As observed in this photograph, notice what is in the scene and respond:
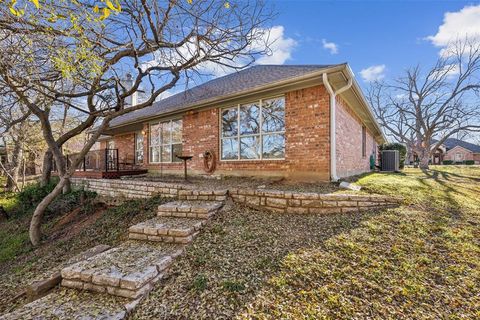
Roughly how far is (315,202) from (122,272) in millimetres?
3178

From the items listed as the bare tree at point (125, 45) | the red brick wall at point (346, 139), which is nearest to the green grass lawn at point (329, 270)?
the red brick wall at point (346, 139)

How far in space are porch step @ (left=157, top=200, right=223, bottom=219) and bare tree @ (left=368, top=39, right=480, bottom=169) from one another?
67.4 ft

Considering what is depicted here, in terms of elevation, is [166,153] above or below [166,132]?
below

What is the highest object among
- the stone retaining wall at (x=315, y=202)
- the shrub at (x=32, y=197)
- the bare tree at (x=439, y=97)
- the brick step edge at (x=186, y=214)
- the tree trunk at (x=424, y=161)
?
the bare tree at (x=439, y=97)

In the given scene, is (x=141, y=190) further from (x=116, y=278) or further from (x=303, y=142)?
(x=303, y=142)

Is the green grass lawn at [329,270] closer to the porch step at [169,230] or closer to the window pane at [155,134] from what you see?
the porch step at [169,230]

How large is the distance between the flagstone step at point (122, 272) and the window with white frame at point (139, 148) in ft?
30.1

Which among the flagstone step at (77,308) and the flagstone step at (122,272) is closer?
the flagstone step at (77,308)

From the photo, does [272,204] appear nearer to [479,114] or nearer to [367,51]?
[367,51]

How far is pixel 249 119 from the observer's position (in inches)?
282

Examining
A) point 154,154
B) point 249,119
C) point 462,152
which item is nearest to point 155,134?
point 154,154

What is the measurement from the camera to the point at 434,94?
1958 centimetres

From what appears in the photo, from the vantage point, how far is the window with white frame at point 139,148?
456 inches

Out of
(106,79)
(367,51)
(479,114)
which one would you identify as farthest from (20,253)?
(479,114)
